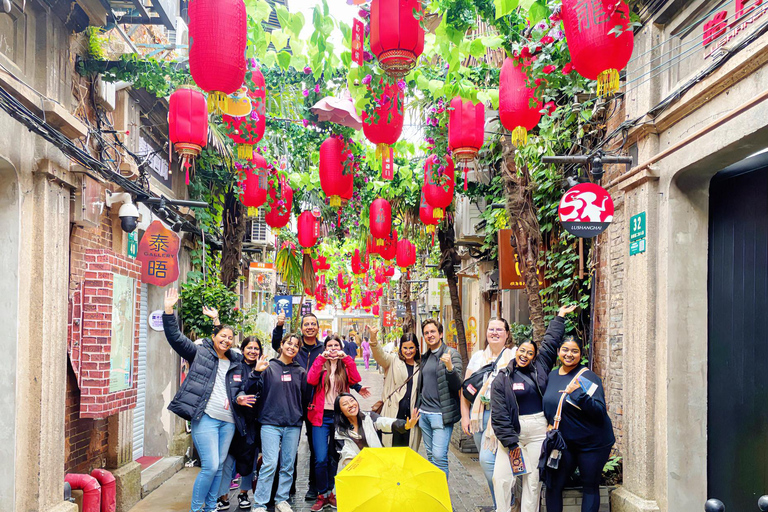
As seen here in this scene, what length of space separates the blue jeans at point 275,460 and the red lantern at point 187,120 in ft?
10.3

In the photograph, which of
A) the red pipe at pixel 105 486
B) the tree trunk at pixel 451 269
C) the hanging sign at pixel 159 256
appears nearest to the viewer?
the red pipe at pixel 105 486

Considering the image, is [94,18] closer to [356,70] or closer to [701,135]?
[356,70]

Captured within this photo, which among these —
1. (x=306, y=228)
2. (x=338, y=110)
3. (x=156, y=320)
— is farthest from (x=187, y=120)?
(x=306, y=228)

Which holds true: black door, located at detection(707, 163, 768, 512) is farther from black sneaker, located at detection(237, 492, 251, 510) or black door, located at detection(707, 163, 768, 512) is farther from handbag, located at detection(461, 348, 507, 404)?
black sneaker, located at detection(237, 492, 251, 510)

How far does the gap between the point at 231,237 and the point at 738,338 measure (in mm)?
9132

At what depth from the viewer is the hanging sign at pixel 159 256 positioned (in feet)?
28.4

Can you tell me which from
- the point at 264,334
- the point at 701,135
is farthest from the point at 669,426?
the point at 264,334

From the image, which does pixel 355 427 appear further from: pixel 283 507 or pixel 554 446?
pixel 283 507

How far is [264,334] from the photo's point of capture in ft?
53.4

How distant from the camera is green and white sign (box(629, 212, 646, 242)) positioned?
6.19 meters

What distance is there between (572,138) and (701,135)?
2.91 meters

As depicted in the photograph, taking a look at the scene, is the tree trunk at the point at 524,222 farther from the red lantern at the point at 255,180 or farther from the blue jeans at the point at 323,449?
the red lantern at the point at 255,180

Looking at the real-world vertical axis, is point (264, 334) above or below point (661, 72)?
below

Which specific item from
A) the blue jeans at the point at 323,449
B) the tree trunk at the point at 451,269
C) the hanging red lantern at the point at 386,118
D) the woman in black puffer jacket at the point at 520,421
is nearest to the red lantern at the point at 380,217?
the tree trunk at the point at 451,269
